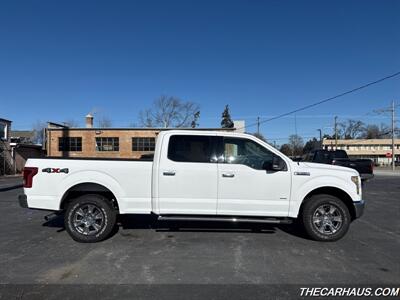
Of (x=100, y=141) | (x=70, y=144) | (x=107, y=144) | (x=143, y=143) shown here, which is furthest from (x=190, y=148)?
(x=70, y=144)

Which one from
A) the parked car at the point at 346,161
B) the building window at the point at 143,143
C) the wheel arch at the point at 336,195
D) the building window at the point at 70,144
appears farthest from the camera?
the building window at the point at 70,144

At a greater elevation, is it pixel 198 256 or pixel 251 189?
pixel 251 189

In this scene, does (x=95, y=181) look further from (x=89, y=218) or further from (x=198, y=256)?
(x=198, y=256)

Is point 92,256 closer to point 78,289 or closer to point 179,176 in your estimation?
point 78,289

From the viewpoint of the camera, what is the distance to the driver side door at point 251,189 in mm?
6941

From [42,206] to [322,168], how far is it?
532 cm

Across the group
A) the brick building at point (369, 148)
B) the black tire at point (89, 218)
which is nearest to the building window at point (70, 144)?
the black tire at point (89, 218)

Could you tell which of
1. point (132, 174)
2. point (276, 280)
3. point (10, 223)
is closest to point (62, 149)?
point (10, 223)

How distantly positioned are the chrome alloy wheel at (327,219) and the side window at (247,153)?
1335 millimetres

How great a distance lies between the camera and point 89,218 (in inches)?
276

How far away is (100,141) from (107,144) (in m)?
0.91

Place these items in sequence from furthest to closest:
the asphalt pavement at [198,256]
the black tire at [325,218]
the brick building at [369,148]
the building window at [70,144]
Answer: the brick building at [369,148] → the building window at [70,144] → the black tire at [325,218] → the asphalt pavement at [198,256]

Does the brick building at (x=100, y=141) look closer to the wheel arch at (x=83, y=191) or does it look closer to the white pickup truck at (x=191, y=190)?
the wheel arch at (x=83, y=191)

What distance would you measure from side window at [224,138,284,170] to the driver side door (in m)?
0.02
